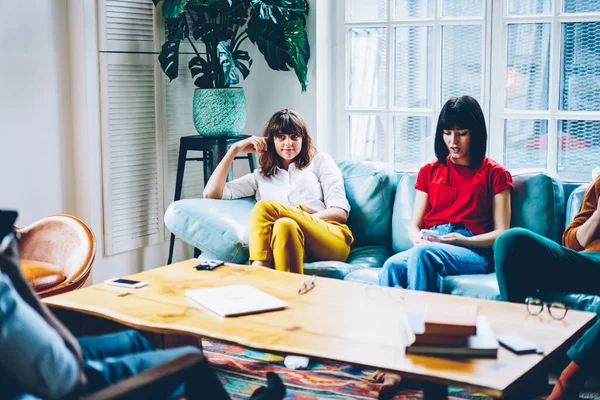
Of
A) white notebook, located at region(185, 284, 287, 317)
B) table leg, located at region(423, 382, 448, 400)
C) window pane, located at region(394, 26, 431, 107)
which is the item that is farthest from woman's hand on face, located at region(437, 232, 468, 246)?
table leg, located at region(423, 382, 448, 400)

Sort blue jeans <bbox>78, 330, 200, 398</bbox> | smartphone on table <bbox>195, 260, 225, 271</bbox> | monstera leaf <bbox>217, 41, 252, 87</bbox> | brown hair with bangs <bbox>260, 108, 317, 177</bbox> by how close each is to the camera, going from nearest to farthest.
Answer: blue jeans <bbox>78, 330, 200, 398</bbox> < smartphone on table <bbox>195, 260, 225, 271</bbox> < brown hair with bangs <bbox>260, 108, 317, 177</bbox> < monstera leaf <bbox>217, 41, 252, 87</bbox>

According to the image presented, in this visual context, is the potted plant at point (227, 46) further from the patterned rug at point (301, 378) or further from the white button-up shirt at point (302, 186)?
the patterned rug at point (301, 378)

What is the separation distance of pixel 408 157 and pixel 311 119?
1.91ft

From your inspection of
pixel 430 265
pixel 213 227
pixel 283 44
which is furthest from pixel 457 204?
pixel 283 44

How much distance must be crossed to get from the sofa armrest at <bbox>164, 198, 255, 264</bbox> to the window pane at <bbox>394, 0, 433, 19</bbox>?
1.42 meters

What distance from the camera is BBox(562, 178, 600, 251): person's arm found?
3.17 metres

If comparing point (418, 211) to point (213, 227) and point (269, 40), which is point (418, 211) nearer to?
point (213, 227)

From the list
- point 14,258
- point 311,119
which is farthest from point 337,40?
point 14,258

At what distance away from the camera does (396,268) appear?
10.8 feet

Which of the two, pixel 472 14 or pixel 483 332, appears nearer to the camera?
pixel 483 332

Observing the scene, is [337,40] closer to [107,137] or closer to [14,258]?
[107,137]

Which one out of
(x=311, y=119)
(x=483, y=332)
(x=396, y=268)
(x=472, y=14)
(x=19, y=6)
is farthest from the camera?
(x=311, y=119)

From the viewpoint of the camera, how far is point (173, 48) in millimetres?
4332

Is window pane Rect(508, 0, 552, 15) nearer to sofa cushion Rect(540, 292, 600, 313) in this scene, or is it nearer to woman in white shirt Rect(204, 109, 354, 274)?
woman in white shirt Rect(204, 109, 354, 274)
